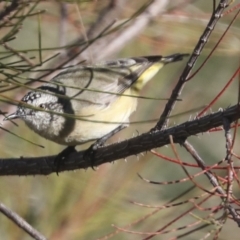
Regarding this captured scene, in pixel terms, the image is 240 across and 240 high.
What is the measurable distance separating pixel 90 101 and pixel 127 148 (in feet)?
1.95

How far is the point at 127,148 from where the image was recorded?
1.52m

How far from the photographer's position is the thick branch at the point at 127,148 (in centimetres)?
129

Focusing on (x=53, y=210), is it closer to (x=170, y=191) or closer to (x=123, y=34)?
(x=123, y=34)

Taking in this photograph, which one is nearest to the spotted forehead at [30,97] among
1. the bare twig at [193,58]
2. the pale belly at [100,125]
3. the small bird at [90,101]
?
the small bird at [90,101]

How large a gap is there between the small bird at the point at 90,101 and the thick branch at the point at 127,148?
19cm

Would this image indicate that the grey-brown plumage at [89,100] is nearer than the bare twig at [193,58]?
No

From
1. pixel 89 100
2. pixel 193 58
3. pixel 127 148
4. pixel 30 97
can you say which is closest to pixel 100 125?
pixel 89 100

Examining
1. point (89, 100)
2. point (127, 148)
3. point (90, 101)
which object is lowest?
point (127, 148)

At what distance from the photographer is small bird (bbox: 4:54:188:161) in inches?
85.2

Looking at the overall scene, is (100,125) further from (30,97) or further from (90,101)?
(30,97)

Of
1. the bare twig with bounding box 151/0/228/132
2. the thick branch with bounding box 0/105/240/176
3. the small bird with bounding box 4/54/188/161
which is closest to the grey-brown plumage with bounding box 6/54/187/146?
the small bird with bounding box 4/54/188/161

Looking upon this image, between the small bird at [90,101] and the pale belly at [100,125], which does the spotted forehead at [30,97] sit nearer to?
the small bird at [90,101]

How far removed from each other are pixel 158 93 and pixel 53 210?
1.38 m

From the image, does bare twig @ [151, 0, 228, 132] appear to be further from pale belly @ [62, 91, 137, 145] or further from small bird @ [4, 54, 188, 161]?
pale belly @ [62, 91, 137, 145]
